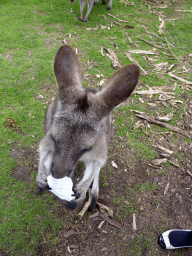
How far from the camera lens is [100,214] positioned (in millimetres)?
3330

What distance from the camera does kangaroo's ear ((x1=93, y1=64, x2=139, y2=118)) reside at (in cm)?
201

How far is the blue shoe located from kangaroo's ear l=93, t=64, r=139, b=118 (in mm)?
2443

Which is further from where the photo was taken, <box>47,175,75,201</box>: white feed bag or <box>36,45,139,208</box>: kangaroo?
<box>47,175,75,201</box>: white feed bag

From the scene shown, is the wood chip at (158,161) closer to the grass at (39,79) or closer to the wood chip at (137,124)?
the grass at (39,79)

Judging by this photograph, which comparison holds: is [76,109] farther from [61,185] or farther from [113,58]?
[113,58]

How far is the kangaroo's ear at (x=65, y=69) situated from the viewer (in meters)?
2.17

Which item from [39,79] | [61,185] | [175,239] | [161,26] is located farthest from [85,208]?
[161,26]

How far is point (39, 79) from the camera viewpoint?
16.6ft

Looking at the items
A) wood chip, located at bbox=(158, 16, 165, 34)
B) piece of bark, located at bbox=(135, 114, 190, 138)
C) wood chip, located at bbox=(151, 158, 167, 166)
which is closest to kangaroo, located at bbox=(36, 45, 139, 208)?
wood chip, located at bbox=(151, 158, 167, 166)

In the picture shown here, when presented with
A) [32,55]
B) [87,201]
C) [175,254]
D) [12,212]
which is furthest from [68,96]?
[32,55]

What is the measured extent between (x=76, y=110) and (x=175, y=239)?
107 inches

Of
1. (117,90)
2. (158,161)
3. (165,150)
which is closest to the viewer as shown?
(117,90)

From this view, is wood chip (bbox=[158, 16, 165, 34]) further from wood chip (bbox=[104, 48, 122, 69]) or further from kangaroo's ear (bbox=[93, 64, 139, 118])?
kangaroo's ear (bbox=[93, 64, 139, 118])

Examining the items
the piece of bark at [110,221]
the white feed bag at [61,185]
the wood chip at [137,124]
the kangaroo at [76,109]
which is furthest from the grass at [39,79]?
the kangaroo at [76,109]
